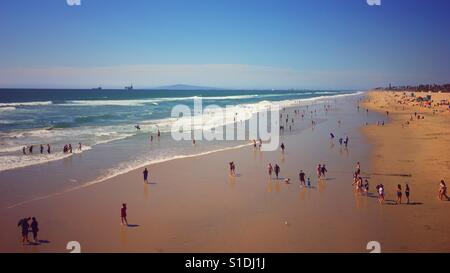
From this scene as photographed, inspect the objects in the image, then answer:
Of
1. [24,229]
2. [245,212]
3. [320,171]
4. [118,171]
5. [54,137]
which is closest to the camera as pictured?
[24,229]

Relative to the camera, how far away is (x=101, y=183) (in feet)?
65.6

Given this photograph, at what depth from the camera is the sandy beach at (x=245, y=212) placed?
41.4ft

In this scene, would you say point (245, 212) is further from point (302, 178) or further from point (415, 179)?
point (415, 179)

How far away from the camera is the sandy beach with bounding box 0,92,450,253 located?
12.6m

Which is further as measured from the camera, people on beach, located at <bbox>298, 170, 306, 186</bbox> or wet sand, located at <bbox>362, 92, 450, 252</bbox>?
people on beach, located at <bbox>298, 170, 306, 186</bbox>

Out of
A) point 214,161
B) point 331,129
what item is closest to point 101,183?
point 214,161

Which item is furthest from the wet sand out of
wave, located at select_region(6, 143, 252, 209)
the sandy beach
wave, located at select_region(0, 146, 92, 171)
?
wave, located at select_region(0, 146, 92, 171)

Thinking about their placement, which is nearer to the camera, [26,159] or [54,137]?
[26,159]

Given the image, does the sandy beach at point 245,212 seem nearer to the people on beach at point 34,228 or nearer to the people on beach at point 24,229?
the people on beach at point 24,229

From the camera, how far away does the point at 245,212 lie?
51.7 ft

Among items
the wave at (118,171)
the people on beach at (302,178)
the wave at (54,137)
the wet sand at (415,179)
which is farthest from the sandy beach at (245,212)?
the wave at (54,137)

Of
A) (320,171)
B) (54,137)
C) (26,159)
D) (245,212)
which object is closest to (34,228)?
(245,212)

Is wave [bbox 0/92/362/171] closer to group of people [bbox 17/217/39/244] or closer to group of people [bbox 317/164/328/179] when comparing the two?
group of people [bbox 17/217/39/244]
